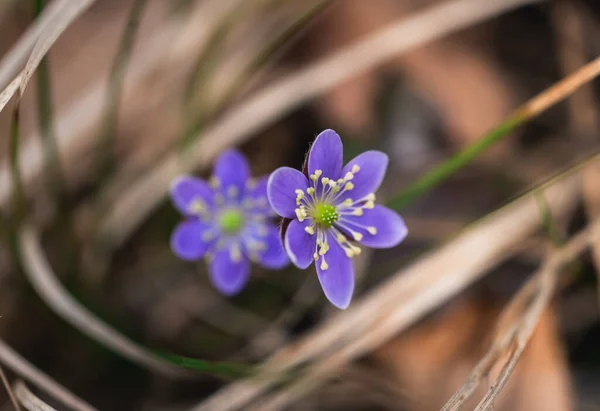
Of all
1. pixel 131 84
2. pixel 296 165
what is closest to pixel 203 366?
pixel 296 165

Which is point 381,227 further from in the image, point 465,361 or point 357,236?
point 465,361

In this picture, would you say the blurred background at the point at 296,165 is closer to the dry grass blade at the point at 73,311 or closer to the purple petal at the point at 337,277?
the dry grass blade at the point at 73,311

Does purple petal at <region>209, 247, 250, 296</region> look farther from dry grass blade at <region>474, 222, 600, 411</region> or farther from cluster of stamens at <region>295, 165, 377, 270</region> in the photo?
dry grass blade at <region>474, 222, 600, 411</region>

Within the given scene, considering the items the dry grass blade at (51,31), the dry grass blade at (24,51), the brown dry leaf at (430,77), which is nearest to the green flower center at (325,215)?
the dry grass blade at (51,31)

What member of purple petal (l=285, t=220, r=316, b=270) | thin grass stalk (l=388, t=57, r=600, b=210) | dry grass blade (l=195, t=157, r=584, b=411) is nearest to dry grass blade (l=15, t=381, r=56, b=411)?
dry grass blade (l=195, t=157, r=584, b=411)

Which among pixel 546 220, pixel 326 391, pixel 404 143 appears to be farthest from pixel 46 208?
pixel 546 220

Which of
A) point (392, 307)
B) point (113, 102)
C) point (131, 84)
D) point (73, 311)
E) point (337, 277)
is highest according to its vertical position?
point (131, 84)
